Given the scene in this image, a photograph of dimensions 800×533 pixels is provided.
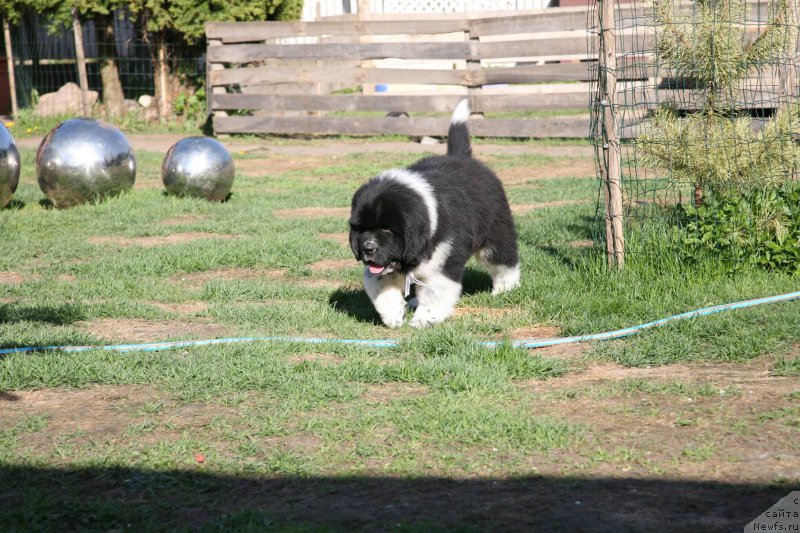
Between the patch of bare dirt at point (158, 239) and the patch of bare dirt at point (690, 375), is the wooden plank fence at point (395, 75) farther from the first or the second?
the patch of bare dirt at point (690, 375)

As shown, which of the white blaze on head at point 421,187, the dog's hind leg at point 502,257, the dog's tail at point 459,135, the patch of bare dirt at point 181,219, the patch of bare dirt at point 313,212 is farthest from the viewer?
the patch of bare dirt at point 313,212

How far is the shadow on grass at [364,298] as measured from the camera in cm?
652

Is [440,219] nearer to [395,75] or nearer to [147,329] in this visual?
[147,329]

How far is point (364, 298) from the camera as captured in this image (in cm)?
704

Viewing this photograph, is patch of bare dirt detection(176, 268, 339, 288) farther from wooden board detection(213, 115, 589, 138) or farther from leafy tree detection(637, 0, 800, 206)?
wooden board detection(213, 115, 589, 138)

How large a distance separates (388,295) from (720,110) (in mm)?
3070

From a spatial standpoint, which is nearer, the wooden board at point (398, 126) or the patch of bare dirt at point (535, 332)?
the patch of bare dirt at point (535, 332)

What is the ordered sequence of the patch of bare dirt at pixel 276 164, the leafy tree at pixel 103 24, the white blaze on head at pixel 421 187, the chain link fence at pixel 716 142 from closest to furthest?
the white blaze on head at pixel 421 187 → the chain link fence at pixel 716 142 → the patch of bare dirt at pixel 276 164 → the leafy tree at pixel 103 24

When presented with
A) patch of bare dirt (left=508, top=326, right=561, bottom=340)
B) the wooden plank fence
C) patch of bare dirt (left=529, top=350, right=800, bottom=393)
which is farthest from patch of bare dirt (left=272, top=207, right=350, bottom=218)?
the wooden plank fence

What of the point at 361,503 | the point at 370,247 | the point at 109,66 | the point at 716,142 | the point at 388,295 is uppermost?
the point at 109,66

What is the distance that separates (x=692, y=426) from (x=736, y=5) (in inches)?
154

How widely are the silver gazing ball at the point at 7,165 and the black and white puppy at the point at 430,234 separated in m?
5.96

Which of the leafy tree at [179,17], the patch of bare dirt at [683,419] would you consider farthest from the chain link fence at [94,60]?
the patch of bare dirt at [683,419]

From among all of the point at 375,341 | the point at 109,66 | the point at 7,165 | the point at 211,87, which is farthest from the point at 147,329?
the point at 109,66
